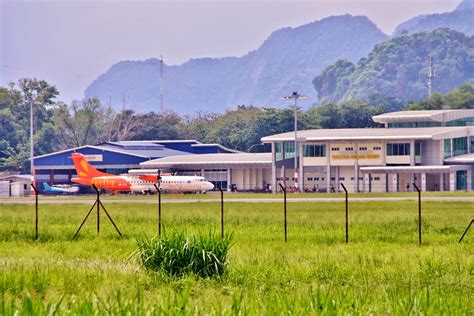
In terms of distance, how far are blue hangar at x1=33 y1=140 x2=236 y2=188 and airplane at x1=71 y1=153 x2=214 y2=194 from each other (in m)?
18.2

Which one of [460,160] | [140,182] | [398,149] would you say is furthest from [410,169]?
[140,182]

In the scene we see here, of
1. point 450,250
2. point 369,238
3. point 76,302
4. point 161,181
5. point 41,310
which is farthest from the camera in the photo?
point 161,181

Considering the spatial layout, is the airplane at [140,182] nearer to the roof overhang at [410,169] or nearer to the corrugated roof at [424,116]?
the roof overhang at [410,169]

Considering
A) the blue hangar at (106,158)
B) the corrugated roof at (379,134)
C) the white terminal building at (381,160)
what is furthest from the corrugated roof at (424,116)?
the blue hangar at (106,158)

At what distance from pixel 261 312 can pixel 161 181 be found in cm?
9738

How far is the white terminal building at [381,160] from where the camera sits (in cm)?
12162

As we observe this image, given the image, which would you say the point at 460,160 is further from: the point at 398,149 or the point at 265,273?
the point at 265,273

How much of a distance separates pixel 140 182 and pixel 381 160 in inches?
1039

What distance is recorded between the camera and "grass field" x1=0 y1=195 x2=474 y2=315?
21.1 m

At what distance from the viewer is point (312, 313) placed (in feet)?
67.1

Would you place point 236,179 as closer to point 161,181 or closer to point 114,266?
point 161,181

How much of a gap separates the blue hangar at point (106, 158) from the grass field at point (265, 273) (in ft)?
316

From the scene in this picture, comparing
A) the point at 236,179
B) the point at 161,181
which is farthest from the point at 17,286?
the point at 236,179

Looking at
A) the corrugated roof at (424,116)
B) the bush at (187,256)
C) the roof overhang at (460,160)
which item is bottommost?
the bush at (187,256)
